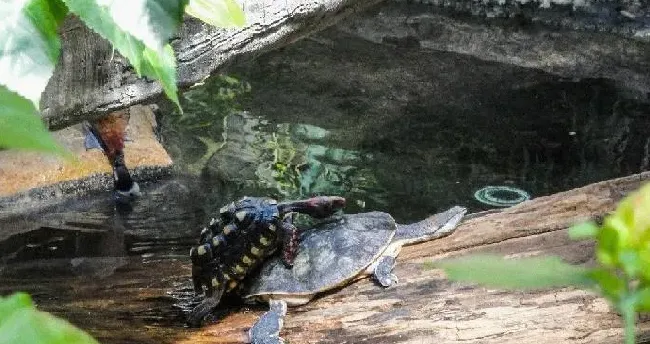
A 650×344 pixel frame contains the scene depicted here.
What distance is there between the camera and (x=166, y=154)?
4.66m

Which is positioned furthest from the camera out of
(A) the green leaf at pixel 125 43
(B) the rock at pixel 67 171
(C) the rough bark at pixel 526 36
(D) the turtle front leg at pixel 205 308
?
(C) the rough bark at pixel 526 36

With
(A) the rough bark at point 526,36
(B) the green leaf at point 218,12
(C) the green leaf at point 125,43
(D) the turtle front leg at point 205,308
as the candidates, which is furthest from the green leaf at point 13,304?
(A) the rough bark at point 526,36

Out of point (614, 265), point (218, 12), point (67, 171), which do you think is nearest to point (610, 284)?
point (614, 265)

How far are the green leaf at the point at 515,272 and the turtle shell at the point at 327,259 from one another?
206 centimetres

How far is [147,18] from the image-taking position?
2.54 feet

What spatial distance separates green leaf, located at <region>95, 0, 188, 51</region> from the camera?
2.51 feet

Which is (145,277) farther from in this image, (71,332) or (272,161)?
(71,332)

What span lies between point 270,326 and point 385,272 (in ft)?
1.32

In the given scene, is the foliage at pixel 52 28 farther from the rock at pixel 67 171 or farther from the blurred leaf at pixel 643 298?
the rock at pixel 67 171

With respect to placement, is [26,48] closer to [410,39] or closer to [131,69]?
[131,69]

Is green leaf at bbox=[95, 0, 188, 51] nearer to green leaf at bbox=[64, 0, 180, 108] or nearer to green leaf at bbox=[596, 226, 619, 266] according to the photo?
green leaf at bbox=[64, 0, 180, 108]

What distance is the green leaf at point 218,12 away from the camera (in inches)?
48.2

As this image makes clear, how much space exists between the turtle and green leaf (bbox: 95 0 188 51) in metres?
1.60

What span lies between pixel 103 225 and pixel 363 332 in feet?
6.71
